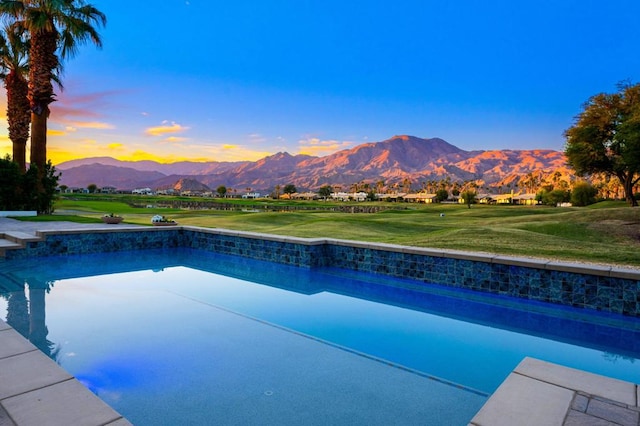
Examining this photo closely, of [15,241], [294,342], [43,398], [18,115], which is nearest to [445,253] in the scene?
[294,342]

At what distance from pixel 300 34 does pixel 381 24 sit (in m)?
9.37

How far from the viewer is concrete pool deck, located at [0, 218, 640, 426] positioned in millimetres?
2570

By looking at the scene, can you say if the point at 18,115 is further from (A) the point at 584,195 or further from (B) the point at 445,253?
(A) the point at 584,195

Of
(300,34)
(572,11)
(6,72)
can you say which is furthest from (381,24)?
(6,72)

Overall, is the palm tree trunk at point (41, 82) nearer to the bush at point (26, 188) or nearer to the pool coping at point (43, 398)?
the bush at point (26, 188)

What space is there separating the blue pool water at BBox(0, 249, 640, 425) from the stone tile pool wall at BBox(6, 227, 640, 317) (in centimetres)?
27

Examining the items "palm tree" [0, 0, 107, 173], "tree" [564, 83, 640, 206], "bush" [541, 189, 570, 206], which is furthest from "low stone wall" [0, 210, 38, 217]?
"bush" [541, 189, 570, 206]

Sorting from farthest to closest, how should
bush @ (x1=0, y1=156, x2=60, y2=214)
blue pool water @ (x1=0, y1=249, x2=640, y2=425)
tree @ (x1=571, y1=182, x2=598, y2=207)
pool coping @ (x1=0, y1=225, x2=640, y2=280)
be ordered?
tree @ (x1=571, y1=182, x2=598, y2=207) < bush @ (x1=0, y1=156, x2=60, y2=214) < pool coping @ (x1=0, y1=225, x2=640, y2=280) < blue pool water @ (x1=0, y1=249, x2=640, y2=425)

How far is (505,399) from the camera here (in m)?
2.90

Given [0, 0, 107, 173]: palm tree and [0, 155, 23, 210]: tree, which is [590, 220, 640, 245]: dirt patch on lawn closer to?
[0, 0, 107, 173]: palm tree

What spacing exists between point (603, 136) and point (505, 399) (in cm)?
3287

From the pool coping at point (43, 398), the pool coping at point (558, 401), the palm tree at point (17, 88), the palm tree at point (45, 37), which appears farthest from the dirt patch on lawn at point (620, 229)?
the palm tree at point (17, 88)

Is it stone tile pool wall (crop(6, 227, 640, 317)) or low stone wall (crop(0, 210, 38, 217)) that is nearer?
stone tile pool wall (crop(6, 227, 640, 317))

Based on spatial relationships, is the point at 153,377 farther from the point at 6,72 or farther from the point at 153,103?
the point at 153,103
